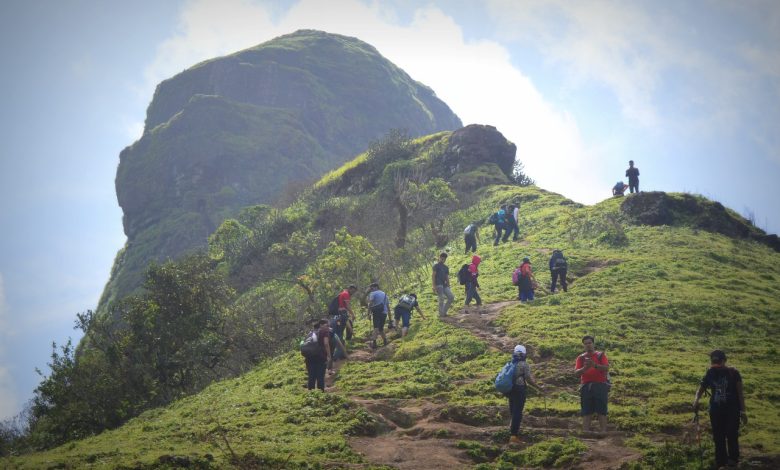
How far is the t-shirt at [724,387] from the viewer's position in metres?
12.5

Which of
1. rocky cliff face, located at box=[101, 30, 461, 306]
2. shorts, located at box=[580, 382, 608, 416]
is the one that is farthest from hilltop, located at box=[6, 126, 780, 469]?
rocky cliff face, located at box=[101, 30, 461, 306]

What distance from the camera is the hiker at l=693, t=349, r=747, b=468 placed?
12.2m

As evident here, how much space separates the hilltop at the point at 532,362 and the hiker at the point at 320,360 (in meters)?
0.86

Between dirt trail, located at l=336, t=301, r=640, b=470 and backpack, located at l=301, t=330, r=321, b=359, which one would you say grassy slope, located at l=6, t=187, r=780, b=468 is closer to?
dirt trail, located at l=336, t=301, r=640, b=470

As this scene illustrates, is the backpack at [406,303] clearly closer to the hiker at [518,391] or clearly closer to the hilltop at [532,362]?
the hilltop at [532,362]

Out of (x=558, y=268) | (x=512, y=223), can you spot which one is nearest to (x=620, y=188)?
(x=512, y=223)

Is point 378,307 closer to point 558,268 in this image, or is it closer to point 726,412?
point 558,268

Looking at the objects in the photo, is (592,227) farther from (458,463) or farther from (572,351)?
(458,463)

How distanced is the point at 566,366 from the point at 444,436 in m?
6.28

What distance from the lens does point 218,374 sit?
3262 centimetres

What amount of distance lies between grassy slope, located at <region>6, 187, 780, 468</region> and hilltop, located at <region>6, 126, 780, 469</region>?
0.27 feet

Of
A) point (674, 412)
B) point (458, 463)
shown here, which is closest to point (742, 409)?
point (674, 412)

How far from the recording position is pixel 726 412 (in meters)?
12.4

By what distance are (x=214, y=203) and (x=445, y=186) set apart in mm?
102989
